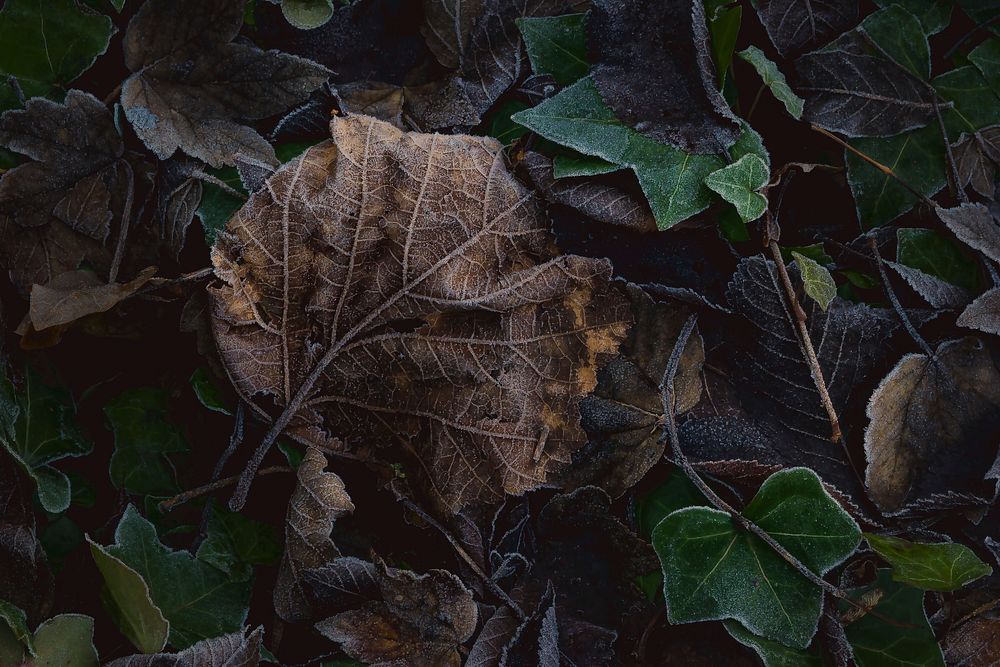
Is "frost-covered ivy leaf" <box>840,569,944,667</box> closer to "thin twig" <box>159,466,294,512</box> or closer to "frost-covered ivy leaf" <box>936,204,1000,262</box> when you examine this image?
"frost-covered ivy leaf" <box>936,204,1000,262</box>

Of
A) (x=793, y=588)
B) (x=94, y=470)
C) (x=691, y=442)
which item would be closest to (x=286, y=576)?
(x=94, y=470)

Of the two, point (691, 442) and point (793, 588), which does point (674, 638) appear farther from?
point (691, 442)

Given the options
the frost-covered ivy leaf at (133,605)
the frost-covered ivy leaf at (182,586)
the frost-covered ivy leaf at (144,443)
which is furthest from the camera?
the frost-covered ivy leaf at (144,443)

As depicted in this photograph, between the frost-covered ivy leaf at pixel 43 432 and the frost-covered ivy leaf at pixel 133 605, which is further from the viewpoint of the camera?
the frost-covered ivy leaf at pixel 43 432

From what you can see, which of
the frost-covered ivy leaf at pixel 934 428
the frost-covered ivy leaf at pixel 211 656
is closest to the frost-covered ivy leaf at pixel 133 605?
the frost-covered ivy leaf at pixel 211 656

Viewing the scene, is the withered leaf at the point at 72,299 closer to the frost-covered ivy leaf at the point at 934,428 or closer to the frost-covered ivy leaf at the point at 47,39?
the frost-covered ivy leaf at the point at 47,39

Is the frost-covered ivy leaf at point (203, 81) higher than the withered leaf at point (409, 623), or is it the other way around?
the frost-covered ivy leaf at point (203, 81)

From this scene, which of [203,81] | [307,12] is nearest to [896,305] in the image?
[307,12]

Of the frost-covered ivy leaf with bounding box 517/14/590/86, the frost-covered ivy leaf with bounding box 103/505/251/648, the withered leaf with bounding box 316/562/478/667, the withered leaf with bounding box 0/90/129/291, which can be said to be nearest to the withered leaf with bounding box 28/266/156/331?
the withered leaf with bounding box 0/90/129/291

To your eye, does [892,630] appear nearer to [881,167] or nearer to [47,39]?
[881,167]

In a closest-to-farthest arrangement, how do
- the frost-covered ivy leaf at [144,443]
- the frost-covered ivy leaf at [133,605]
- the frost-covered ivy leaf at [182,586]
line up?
the frost-covered ivy leaf at [133,605], the frost-covered ivy leaf at [182,586], the frost-covered ivy leaf at [144,443]
